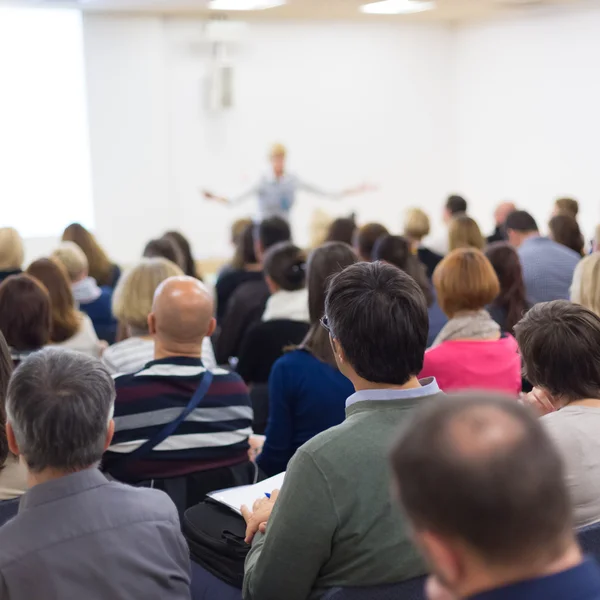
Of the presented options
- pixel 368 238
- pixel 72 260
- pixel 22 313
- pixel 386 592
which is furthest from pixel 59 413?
pixel 368 238

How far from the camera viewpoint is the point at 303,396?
2654 millimetres

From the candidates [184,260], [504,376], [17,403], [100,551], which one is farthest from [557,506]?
[184,260]

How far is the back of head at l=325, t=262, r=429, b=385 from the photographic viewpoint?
5.56 feet

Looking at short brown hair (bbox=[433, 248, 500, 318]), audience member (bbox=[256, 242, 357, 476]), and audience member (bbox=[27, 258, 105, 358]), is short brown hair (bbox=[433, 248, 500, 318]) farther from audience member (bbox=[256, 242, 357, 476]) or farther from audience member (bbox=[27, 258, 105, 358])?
audience member (bbox=[27, 258, 105, 358])

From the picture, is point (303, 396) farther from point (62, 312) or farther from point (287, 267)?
point (62, 312)

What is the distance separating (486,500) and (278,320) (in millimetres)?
2793

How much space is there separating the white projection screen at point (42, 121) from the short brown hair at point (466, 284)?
7.08m

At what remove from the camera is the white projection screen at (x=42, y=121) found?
29.5 feet

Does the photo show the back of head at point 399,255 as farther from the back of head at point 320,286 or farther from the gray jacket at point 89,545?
the gray jacket at point 89,545

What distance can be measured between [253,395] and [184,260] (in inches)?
62.6

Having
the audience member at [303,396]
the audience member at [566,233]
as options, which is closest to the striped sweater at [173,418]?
the audience member at [303,396]

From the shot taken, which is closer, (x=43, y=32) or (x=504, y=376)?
(x=504, y=376)

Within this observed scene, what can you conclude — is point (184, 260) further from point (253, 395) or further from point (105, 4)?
point (105, 4)

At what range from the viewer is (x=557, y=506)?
78 centimetres
